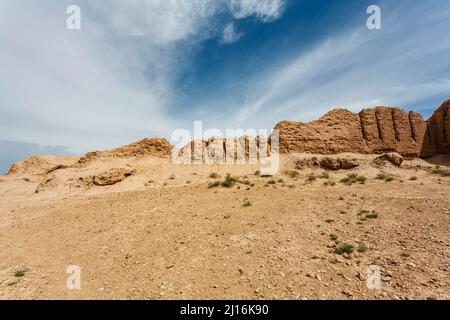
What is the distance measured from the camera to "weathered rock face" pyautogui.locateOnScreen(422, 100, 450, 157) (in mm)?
19219

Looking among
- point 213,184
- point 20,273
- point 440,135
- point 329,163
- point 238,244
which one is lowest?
point 20,273

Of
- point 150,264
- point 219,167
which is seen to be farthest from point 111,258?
point 219,167

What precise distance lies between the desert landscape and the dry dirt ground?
4cm

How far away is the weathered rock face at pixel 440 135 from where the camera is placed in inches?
757

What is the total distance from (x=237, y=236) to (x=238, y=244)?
18.6 inches

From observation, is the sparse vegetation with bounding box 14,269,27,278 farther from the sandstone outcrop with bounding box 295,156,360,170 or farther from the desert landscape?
the sandstone outcrop with bounding box 295,156,360,170

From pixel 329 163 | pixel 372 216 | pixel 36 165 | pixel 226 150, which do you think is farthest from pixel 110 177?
pixel 372 216

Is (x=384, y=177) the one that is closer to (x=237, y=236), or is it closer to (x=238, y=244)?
(x=237, y=236)

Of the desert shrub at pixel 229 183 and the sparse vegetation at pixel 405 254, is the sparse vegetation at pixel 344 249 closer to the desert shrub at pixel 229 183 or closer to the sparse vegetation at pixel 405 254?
the sparse vegetation at pixel 405 254

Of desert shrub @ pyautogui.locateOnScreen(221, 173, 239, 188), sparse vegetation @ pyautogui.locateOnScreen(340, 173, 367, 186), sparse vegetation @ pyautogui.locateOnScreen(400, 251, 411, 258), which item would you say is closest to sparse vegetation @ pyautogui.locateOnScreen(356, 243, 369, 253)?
sparse vegetation @ pyautogui.locateOnScreen(400, 251, 411, 258)

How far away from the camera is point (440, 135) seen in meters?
19.5

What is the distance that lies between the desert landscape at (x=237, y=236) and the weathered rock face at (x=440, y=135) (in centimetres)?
404

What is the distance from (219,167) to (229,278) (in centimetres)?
1343

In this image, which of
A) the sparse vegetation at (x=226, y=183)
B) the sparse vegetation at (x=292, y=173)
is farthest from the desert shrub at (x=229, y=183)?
the sparse vegetation at (x=292, y=173)
